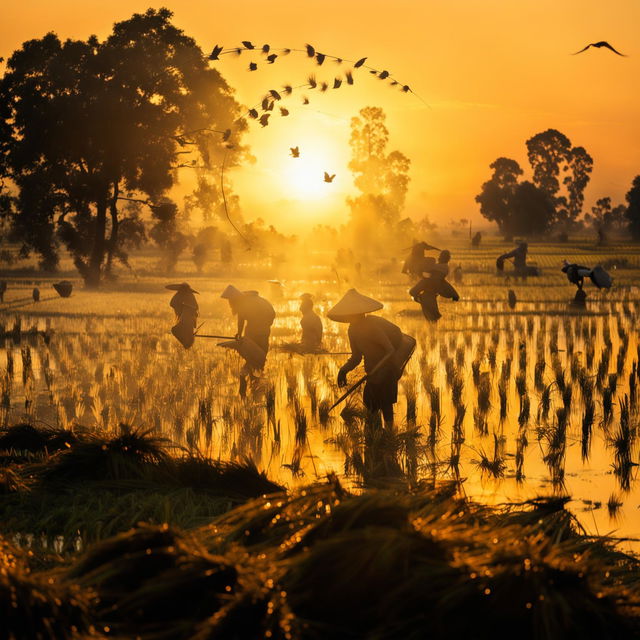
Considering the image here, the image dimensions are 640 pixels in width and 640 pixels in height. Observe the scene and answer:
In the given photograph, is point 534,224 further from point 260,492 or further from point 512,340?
point 260,492

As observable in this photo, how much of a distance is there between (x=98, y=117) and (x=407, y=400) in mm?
28579

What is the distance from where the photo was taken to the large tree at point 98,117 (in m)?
36.4

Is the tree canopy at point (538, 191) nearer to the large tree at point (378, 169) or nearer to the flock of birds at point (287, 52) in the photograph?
the large tree at point (378, 169)

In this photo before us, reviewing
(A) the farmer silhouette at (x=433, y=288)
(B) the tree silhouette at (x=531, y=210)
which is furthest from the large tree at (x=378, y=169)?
(A) the farmer silhouette at (x=433, y=288)

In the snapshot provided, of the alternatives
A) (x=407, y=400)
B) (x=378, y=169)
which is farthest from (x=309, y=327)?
(x=378, y=169)

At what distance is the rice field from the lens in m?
7.62

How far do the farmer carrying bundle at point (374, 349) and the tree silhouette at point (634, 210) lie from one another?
63.8 metres

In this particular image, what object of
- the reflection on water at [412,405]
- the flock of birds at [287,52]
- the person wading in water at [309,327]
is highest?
the flock of birds at [287,52]

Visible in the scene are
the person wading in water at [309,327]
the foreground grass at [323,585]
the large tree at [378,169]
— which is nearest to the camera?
the foreground grass at [323,585]

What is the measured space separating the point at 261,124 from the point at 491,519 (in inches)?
279

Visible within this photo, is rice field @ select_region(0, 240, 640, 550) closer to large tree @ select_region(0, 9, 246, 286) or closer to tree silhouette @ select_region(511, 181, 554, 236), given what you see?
large tree @ select_region(0, 9, 246, 286)

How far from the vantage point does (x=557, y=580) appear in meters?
3.20

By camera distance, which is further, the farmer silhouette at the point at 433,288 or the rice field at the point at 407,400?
the farmer silhouette at the point at 433,288

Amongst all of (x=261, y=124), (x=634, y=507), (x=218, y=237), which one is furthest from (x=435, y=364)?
(x=218, y=237)
